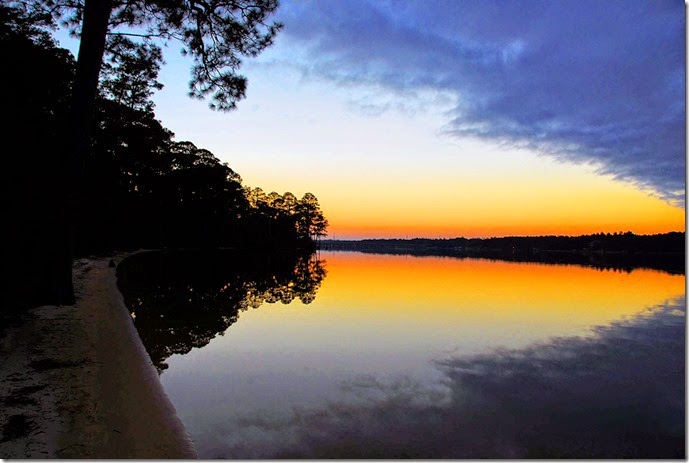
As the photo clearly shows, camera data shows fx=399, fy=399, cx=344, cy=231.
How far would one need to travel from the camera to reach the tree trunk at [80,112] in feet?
32.4

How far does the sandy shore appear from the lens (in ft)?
Result: 13.7

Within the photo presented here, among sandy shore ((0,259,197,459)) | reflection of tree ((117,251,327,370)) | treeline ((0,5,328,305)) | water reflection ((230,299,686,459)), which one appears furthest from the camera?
reflection of tree ((117,251,327,370))

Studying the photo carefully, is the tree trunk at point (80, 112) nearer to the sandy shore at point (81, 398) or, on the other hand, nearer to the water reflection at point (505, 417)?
the sandy shore at point (81, 398)

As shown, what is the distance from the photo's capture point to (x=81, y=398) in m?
5.22

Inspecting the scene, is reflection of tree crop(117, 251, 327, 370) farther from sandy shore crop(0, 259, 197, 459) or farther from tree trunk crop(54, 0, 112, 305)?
tree trunk crop(54, 0, 112, 305)

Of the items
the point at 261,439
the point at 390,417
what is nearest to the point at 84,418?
the point at 261,439

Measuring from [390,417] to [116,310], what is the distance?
8.86 meters

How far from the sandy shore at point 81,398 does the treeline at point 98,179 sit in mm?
2281

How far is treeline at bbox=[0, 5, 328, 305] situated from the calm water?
3.77 metres

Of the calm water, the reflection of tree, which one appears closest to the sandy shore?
the calm water

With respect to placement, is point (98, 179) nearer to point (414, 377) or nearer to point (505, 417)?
point (414, 377)

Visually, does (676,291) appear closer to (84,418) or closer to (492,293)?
(492,293)

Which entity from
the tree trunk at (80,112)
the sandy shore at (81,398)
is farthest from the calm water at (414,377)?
the tree trunk at (80,112)

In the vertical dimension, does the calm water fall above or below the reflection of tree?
above
